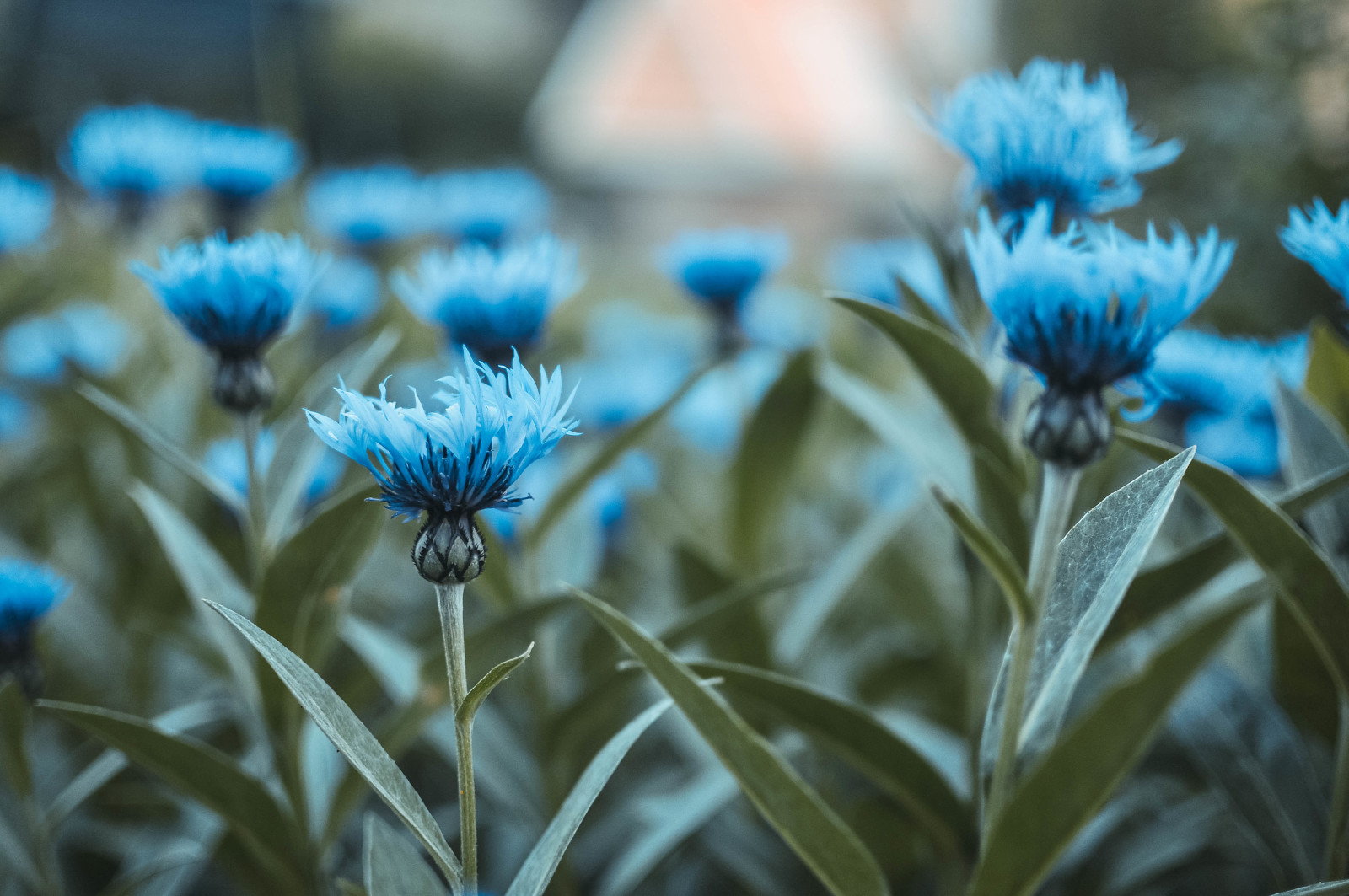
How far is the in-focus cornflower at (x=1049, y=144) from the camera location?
627mm

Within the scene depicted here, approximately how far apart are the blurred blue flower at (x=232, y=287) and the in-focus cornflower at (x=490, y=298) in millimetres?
116

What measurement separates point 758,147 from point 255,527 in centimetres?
1269

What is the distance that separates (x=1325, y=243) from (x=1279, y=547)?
17 centimetres

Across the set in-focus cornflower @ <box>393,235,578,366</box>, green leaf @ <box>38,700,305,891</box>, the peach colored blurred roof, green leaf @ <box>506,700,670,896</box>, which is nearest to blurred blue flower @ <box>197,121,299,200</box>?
in-focus cornflower @ <box>393,235,578,366</box>

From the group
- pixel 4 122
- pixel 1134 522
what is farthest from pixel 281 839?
pixel 4 122

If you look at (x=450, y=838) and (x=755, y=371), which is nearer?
(x=450, y=838)

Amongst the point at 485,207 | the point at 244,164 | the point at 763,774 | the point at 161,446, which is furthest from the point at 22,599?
the point at 485,207

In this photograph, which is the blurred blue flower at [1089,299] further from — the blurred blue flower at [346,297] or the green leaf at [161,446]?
the blurred blue flower at [346,297]

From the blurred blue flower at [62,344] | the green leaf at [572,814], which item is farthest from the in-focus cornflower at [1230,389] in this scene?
the blurred blue flower at [62,344]

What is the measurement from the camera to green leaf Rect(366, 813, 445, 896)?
473 mm

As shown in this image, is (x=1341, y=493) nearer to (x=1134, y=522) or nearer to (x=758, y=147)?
(x=1134, y=522)

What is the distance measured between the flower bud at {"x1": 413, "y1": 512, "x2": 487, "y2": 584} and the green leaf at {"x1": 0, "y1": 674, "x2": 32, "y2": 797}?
0.34 meters

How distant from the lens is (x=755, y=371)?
5.15 ft

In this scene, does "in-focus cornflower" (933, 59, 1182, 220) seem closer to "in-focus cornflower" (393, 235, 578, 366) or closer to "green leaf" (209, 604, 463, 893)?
"in-focus cornflower" (393, 235, 578, 366)
